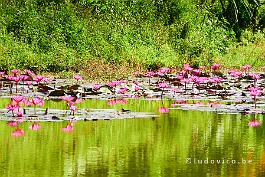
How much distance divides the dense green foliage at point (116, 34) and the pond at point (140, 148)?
438 inches

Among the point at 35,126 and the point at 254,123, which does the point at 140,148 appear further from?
the point at 254,123

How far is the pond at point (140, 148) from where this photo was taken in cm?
723

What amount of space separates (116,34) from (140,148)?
17.2 meters

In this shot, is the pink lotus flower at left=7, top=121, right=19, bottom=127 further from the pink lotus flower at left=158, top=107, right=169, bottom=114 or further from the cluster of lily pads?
the pink lotus flower at left=158, top=107, right=169, bottom=114

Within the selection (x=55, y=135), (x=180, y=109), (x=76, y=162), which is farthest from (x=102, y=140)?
(x=180, y=109)

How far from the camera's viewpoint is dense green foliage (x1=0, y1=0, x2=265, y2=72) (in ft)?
76.1

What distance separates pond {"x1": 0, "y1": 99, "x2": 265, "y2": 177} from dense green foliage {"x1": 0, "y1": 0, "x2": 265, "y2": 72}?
36.5 ft

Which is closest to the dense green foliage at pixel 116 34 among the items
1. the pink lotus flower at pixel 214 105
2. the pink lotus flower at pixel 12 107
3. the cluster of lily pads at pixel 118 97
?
the cluster of lily pads at pixel 118 97

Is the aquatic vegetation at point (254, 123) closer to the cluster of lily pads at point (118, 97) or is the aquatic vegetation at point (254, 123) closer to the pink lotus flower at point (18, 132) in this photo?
the cluster of lily pads at point (118, 97)

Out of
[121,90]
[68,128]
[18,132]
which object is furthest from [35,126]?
[121,90]

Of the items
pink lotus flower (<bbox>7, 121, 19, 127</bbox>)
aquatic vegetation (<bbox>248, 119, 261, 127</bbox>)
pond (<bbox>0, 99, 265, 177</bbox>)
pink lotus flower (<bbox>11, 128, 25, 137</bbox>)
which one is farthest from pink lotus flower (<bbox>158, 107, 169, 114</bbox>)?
pink lotus flower (<bbox>11, 128, 25, 137</bbox>)

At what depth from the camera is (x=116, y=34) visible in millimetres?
25609

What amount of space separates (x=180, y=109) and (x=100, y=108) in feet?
4.52

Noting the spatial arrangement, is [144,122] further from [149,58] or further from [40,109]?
[149,58]
